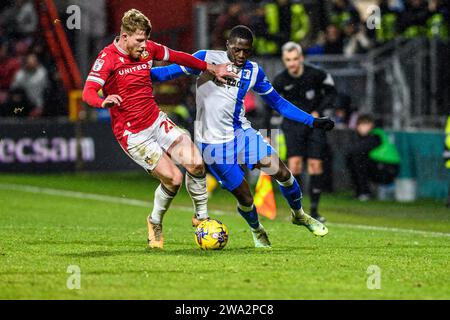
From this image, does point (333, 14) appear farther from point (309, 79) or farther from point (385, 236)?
point (385, 236)

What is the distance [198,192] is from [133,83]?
1.34m

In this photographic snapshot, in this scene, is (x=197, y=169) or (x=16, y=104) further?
(x=16, y=104)

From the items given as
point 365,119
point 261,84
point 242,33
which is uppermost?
point 242,33

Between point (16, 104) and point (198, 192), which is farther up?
point (198, 192)

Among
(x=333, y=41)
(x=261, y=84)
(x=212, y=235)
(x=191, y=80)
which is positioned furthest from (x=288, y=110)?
(x=191, y=80)

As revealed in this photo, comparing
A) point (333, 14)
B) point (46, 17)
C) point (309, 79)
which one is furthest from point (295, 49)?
point (46, 17)

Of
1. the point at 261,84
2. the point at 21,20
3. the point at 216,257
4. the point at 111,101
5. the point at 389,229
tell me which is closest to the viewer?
the point at 111,101

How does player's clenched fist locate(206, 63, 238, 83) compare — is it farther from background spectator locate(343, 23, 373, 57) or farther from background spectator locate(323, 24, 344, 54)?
background spectator locate(343, 23, 373, 57)

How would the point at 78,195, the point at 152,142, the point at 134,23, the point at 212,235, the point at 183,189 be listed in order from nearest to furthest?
the point at 134,23 < the point at 212,235 < the point at 152,142 < the point at 78,195 < the point at 183,189

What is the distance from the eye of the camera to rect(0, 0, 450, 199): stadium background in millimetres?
20891

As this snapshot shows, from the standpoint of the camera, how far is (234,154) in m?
11.7

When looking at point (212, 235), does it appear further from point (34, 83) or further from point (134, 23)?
point (34, 83)

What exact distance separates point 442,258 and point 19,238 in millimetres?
4727

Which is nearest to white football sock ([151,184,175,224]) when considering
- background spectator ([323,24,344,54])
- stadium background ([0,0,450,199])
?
stadium background ([0,0,450,199])
